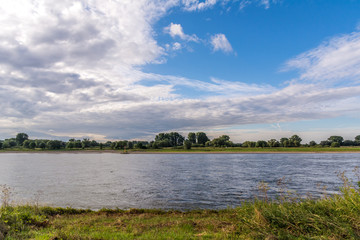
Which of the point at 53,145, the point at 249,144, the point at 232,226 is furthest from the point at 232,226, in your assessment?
the point at 53,145

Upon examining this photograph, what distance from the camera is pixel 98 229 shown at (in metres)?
10.8

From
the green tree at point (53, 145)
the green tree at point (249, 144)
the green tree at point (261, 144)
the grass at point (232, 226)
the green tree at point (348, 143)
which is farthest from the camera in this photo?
the green tree at point (53, 145)

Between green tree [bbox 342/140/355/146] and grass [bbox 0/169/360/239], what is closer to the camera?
grass [bbox 0/169/360/239]

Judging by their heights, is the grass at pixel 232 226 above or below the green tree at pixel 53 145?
below

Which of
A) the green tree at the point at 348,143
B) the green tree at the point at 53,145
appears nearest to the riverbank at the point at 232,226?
the green tree at the point at 348,143

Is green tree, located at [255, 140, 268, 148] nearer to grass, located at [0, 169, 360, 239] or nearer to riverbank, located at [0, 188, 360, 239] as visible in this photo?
riverbank, located at [0, 188, 360, 239]

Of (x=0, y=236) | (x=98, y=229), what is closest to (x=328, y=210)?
(x=98, y=229)

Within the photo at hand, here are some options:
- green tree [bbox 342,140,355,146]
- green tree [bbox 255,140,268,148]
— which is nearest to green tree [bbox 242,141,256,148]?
green tree [bbox 255,140,268,148]

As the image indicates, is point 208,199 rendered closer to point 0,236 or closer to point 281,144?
point 0,236

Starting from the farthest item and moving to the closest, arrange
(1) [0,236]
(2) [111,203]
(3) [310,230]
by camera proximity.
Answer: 1. (2) [111,203]
2. (3) [310,230]
3. (1) [0,236]

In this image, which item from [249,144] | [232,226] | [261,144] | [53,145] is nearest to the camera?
[232,226]

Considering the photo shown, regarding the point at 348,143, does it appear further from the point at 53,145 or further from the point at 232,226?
the point at 53,145

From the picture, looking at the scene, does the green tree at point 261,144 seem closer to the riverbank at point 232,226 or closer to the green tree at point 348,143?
the green tree at point 348,143

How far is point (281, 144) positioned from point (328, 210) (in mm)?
165651
